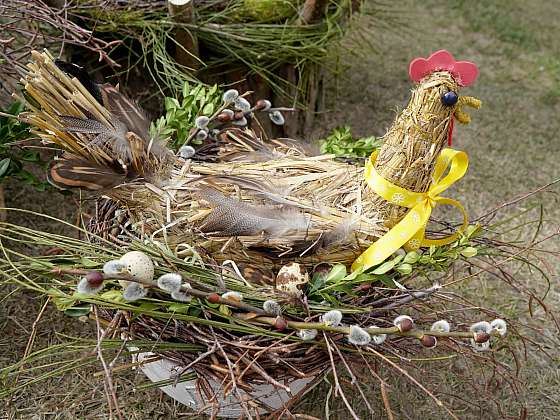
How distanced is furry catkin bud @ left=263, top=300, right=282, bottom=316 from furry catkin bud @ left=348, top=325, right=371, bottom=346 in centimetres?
13

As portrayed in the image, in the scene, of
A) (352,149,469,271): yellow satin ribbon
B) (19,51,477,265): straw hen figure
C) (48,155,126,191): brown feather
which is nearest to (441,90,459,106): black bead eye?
(19,51,477,265): straw hen figure

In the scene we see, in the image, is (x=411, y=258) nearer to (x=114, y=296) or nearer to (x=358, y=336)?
(x=358, y=336)

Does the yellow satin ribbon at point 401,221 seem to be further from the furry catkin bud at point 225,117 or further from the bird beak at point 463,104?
the furry catkin bud at point 225,117

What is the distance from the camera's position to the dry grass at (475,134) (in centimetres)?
139

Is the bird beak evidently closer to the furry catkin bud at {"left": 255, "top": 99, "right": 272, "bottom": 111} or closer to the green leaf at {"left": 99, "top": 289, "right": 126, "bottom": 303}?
the furry catkin bud at {"left": 255, "top": 99, "right": 272, "bottom": 111}

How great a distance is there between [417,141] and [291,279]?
1.04ft

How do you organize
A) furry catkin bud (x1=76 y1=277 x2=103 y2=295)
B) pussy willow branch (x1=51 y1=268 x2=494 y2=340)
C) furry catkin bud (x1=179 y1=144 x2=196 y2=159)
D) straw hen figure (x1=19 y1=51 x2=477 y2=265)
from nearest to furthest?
furry catkin bud (x1=76 y1=277 x2=103 y2=295) < pussy willow branch (x1=51 y1=268 x2=494 y2=340) < straw hen figure (x1=19 y1=51 x2=477 y2=265) < furry catkin bud (x1=179 y1=144 x2=196 y2=159)

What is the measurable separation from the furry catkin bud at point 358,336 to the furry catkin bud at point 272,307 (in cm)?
13

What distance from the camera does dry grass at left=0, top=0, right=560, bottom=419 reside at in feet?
4.55

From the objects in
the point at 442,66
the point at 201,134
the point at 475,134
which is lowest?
the point at 475,134

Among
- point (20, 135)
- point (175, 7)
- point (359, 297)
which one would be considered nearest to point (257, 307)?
point (359, 297)

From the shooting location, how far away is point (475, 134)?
8.09ft

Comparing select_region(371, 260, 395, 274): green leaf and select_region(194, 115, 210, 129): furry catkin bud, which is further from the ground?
select_region(194, 115, 210, 129): furry catkin bud

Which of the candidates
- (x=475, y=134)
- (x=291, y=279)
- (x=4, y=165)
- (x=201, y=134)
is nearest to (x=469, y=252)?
(x=291, y=279)
